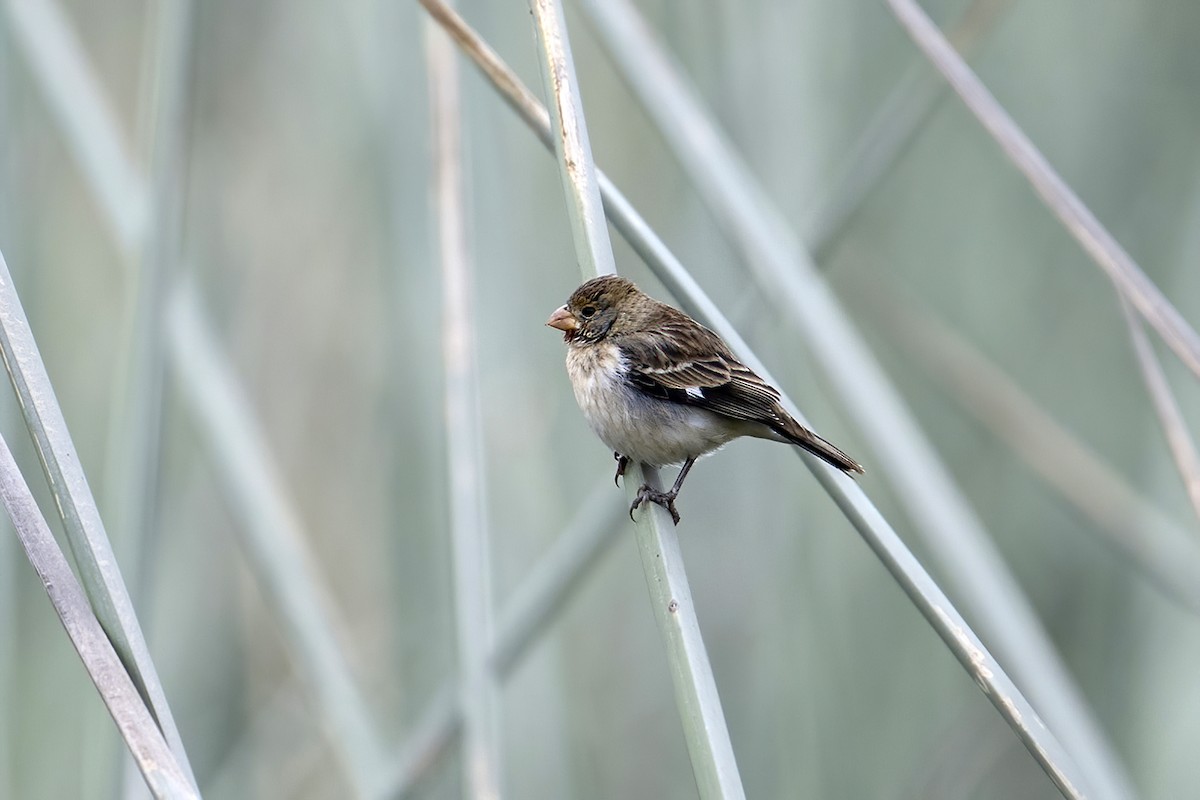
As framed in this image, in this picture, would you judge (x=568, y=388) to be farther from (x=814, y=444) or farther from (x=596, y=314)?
(x=814, y=444)

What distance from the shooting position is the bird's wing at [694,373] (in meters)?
2.07

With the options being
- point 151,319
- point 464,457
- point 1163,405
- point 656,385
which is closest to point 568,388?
point 656,385

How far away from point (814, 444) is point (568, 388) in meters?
1.42

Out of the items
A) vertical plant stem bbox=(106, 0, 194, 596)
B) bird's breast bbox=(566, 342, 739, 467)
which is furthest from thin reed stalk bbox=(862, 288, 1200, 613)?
vertical plant stem bbox=(106, 0, 194, 596)

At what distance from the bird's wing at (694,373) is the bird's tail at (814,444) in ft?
0.29

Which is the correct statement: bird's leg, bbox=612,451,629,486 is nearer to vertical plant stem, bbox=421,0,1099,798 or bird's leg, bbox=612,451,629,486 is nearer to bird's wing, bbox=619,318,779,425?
bird's wing, bbox=619,318,779,425

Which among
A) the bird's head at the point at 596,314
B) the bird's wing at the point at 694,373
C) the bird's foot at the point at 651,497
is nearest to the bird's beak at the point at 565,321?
the bird's head at the point at 596,314

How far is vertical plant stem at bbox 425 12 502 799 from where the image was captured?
1.88 m

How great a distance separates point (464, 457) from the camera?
1.95 metres

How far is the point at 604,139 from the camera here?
11.3 feet

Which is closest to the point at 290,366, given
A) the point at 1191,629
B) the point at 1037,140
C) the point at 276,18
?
the point at 276,18

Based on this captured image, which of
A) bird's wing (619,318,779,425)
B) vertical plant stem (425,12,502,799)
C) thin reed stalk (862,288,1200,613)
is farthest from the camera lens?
thin reed stalk (862,288,1200,613)

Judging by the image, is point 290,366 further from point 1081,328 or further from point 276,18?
point 1081,328

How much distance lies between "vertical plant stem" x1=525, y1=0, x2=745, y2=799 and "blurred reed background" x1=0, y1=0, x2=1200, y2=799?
0.65 metres
